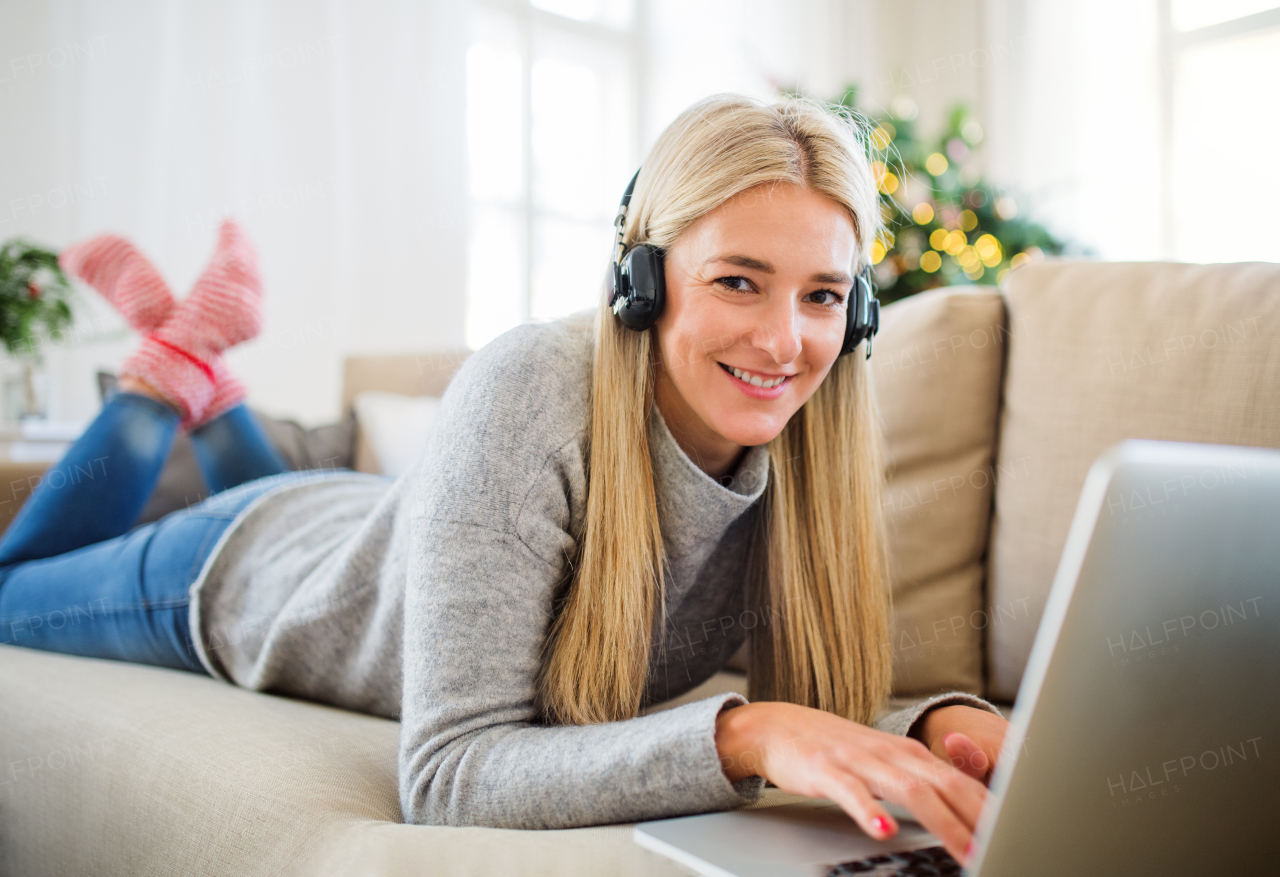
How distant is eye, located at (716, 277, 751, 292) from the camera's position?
814mm

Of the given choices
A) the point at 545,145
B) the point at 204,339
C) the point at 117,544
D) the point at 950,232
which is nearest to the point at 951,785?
the point at 117,544

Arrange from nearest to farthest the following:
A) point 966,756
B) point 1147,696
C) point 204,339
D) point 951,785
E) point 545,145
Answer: point 1147,696 → point 951,785 → point 966,756 → point 204,339 → point 545,145

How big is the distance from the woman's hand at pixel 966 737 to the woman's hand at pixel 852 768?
3.4 inches

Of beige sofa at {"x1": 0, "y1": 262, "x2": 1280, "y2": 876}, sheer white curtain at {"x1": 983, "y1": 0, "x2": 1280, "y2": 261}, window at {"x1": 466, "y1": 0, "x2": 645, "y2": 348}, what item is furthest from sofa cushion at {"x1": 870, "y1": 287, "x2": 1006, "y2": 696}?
sheer white curtain at {"x1": 983, "y1": 0, "x2": 1280, "y2": 261}

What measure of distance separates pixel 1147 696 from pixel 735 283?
1.60 ft

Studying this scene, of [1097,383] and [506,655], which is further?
[1097,383]

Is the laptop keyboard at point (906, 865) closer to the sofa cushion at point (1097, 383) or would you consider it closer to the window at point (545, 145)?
the sofa cushion at point (1097, 383)

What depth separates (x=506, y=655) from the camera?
721 mm

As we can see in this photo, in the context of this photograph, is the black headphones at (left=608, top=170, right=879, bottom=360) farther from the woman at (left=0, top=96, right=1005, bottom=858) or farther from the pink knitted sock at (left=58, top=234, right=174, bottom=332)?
the pink knitted sock at (left=58, top=234, right=174, bottom=332)

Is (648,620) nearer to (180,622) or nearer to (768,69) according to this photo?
(180,622)

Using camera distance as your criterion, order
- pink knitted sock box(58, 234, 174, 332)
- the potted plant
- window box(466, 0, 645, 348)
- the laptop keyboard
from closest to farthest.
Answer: the laptop keyboard
pink knitted sock box(58, 234, 174, 332)
the potted plant
window box(466, 0, 645, 348)

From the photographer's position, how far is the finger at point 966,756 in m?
0.64

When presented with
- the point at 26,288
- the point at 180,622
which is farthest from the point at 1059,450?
the point at 26,288

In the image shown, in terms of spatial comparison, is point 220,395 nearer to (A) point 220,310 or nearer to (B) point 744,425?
(A) point 220,310
